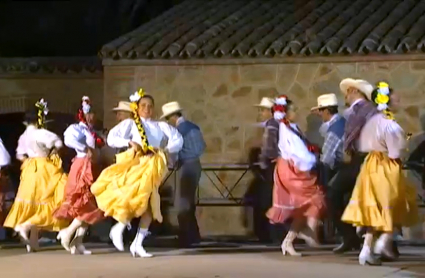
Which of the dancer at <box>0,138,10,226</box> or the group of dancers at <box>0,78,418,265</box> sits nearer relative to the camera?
the group of dancers at <box>0,78,418,265</box>

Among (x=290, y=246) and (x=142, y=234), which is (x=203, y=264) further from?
(x=290, y=246)

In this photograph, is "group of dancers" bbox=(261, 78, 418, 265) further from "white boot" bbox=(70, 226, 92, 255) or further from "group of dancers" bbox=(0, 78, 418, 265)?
"white boot" bbox=(70, 226, 92, 255)

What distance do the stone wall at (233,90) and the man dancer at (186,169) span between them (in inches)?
64.2

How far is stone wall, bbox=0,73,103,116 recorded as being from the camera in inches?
675

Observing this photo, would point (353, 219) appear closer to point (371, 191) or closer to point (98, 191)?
point (371, 191)

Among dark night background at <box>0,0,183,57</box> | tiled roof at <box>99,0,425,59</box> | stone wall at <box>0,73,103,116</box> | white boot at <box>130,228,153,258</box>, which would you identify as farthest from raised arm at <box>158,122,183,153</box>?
dark night background at <box>0,0,183,57</box>

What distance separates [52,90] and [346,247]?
699 centimetres

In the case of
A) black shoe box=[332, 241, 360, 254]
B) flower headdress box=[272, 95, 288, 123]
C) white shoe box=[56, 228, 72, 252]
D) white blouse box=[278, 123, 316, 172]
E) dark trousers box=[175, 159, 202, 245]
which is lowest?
black shoe box=[332, 241, 360, 254]

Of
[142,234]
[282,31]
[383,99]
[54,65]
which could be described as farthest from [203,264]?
[54,65]

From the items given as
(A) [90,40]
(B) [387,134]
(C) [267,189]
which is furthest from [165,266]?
(A) [90,40]

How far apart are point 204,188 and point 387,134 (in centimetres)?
487

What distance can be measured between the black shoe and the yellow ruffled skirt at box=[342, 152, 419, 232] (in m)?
1.38

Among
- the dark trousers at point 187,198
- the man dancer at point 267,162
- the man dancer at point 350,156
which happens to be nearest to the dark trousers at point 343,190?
the man dancer at point 350,156

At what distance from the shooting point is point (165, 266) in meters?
10.6
